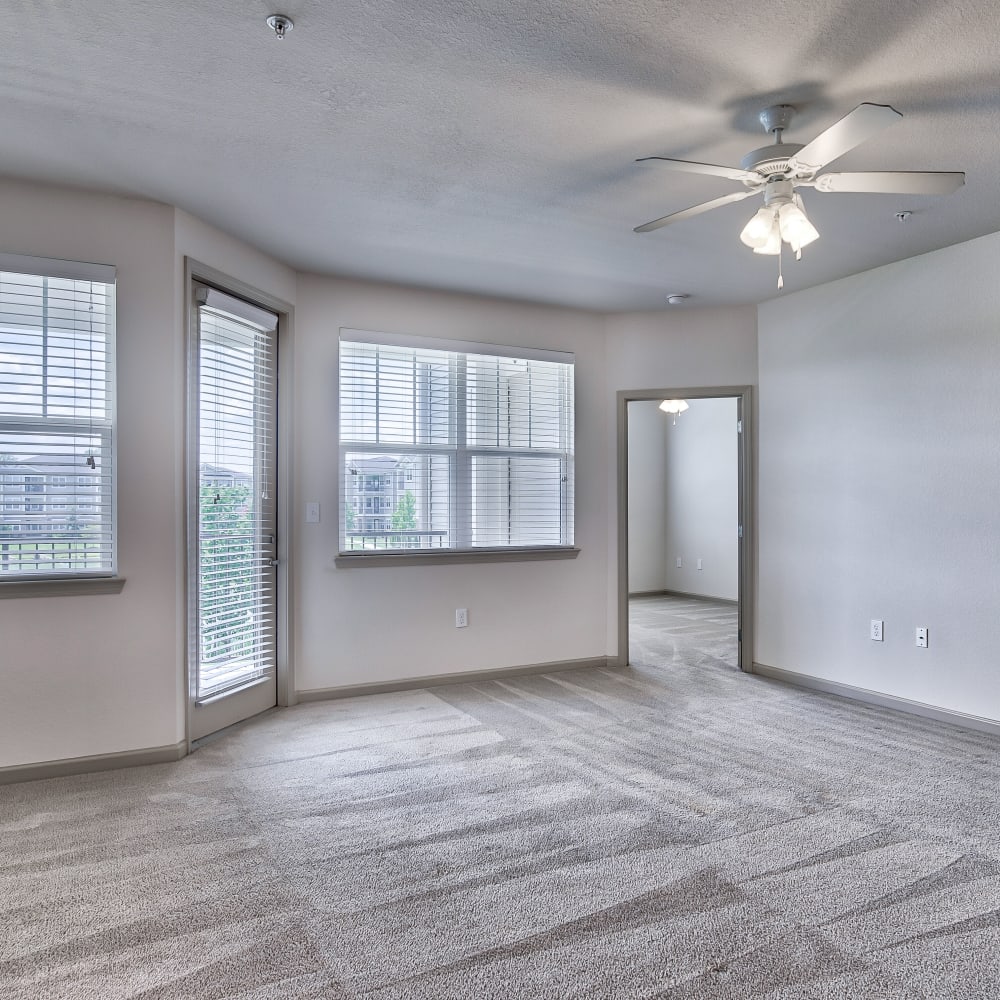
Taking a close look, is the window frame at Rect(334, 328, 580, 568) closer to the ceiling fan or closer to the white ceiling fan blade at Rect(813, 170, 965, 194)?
the ceiling fan

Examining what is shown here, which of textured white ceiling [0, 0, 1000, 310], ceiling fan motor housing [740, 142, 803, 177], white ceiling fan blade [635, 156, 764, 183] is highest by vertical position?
textured white ceiling [0, 0, 1000, 310]

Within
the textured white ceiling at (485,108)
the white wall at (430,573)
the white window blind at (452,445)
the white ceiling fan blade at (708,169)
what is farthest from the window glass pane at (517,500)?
the white ceiling fan blade at (708,169)

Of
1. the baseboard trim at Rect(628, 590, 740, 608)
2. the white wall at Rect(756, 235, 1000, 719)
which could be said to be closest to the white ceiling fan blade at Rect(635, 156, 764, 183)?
the white wall at Rect(756, 235, 1000, 719)

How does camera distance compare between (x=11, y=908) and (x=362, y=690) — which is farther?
(x=362, y=690)

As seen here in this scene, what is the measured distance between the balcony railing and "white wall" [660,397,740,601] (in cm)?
445

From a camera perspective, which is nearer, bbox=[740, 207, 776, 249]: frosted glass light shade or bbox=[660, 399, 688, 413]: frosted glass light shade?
bbox=[740, 207, 776, 249]: frosted glass light shade

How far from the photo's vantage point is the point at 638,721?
12.7 feet

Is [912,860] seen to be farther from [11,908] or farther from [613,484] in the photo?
[613,484]

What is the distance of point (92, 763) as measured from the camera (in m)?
3.15

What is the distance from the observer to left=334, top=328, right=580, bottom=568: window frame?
4355 millimetres

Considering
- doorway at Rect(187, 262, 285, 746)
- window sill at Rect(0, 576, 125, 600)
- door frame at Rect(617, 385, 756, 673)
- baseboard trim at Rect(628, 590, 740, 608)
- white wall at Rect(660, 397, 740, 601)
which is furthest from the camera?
baseboard trim at Rect(628, 590, 740, 608)

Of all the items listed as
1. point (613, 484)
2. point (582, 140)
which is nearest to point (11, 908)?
point (582, 140)

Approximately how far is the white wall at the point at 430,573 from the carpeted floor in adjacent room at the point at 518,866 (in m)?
0.70

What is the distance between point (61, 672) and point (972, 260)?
476 cm
